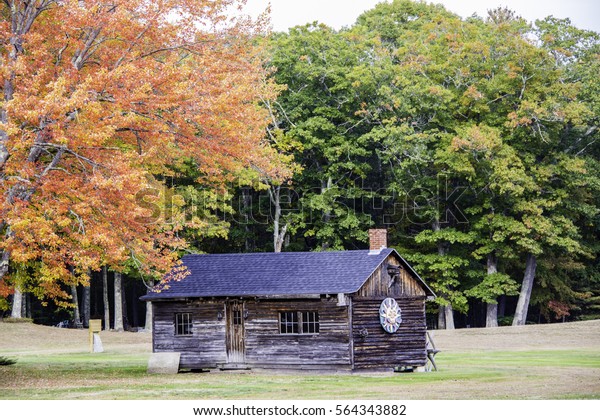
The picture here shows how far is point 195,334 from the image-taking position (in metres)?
34.2

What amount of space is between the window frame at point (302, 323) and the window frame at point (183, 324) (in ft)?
12.0

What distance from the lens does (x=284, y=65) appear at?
57875mm

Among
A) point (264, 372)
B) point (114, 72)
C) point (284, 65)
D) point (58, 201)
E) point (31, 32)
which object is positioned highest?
point (284, 65)

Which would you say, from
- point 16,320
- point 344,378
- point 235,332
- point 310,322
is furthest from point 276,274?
point 16,320

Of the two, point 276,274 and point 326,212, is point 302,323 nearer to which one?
point 276,274

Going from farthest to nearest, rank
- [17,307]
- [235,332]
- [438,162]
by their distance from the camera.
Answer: [17,307], [438,162], [235,332]

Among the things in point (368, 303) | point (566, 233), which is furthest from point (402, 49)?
point (368, 303)

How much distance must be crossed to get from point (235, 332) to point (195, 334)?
1598 millimetres

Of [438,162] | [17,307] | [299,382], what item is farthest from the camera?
[17,307]

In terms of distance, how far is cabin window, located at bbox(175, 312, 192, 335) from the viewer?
3438 centimetres

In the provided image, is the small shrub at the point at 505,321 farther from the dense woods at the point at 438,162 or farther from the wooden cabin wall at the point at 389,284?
the wooden cabin wall at the point at 389,284

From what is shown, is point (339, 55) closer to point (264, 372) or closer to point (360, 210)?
point (360, 210)

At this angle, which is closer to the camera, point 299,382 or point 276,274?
point 299,382
